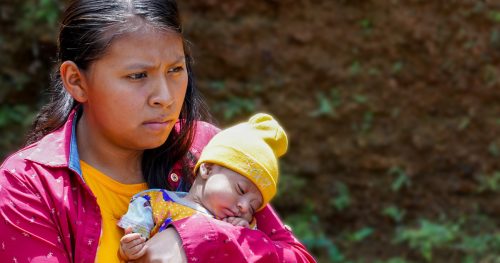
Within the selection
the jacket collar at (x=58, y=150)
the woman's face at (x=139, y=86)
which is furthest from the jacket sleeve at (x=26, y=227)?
the woman's face at (x=139, y=86)

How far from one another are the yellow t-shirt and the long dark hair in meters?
0.12

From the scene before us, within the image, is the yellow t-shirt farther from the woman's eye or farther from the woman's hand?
the woman's eye

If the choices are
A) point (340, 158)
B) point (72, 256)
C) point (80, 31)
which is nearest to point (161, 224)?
point (72, 256)

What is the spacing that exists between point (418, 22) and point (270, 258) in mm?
3812

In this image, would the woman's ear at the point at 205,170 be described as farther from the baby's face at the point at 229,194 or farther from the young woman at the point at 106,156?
the young woman at the point at 106,156

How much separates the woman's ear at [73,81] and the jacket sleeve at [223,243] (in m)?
0.52

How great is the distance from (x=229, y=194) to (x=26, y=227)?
63cm

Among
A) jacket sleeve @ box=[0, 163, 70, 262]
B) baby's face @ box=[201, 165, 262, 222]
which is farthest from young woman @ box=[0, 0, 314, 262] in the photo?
baby's face @ box=[201, 165, 262, 222]

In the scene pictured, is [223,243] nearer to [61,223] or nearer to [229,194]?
[229,194]

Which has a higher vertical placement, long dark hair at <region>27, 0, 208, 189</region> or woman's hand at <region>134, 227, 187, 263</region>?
long dark hair at <region>27, 0, 208, 189</region>

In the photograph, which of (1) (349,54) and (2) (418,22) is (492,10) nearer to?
(2) (418,22)

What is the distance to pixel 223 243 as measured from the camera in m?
2.70

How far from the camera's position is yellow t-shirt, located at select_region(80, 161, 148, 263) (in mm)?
2730

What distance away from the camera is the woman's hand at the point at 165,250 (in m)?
2.69
